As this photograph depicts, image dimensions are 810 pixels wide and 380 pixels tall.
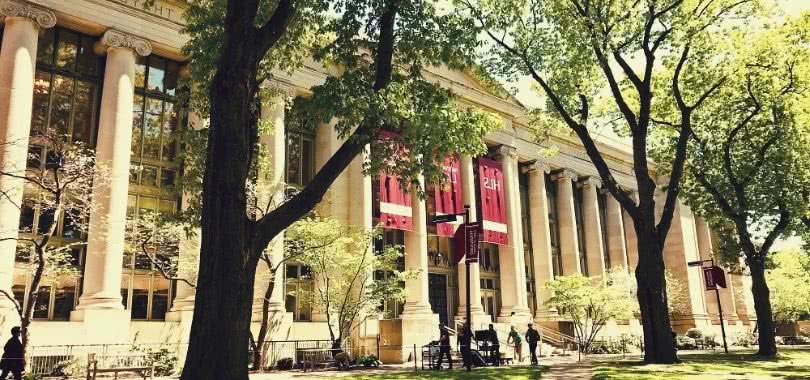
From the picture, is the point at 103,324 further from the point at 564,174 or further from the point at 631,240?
the point at 631,240

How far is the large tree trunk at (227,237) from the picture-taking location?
10188mm

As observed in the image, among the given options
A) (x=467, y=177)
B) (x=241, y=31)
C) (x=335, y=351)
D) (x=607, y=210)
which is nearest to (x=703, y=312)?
(x=607, y=210)

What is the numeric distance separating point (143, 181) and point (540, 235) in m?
27.4

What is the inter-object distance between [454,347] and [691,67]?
58.8ft

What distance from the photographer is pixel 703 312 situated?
56.1 m

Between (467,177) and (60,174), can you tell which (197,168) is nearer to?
(60,174)

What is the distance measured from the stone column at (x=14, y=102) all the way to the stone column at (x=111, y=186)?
8.00 feet

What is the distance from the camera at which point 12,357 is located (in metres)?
15.2

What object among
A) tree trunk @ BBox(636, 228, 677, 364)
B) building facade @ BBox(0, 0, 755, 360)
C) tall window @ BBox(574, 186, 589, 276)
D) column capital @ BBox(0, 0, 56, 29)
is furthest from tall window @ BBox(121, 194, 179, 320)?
tall window @ BBox(574, 186, 589, 276)

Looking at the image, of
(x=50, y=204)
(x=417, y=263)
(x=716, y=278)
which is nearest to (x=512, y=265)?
(x=417, y=263)

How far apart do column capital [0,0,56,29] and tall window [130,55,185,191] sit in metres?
4.37

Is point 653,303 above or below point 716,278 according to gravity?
below

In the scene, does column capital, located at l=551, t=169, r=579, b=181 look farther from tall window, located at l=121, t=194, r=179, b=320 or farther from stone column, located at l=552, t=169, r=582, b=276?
tall window, located at l=121, t=194, r=179, b=320

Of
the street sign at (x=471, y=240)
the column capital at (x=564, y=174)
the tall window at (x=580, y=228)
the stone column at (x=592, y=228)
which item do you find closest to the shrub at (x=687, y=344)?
the stone column at (x=592, y=228)
